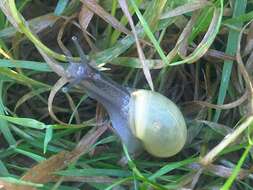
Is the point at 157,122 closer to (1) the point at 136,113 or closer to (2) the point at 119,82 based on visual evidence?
(1) the point at 136,113

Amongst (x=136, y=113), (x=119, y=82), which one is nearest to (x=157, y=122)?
(x=136, y=113)

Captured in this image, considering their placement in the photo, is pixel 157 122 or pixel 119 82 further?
pixel 119 82

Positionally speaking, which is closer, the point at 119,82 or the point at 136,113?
the point at 136,113
